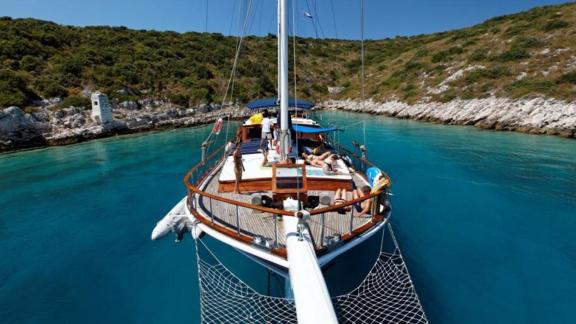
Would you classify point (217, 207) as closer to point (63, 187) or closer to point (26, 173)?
point (63, 187)

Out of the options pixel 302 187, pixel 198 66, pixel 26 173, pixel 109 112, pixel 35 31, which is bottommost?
pixel 26 173

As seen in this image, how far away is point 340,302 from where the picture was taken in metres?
5.58

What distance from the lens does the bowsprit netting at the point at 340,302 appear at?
544 centimetres

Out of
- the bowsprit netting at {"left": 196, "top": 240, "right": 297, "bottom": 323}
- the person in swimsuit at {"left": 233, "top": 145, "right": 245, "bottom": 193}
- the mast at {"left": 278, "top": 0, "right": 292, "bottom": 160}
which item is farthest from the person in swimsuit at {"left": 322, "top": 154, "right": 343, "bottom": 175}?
the bowsprit netting at {"left": 196, "top": 240, "right": 297, "bottom": 323}

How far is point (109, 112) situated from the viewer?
30.3 m

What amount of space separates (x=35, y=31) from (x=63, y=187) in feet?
139

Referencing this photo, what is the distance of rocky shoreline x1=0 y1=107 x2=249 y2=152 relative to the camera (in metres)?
24.0

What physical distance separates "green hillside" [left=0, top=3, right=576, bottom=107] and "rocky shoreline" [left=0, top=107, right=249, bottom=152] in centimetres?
209

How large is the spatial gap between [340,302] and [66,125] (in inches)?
1301

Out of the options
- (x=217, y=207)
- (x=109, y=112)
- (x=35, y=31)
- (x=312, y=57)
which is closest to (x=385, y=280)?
(x=217, y=207)

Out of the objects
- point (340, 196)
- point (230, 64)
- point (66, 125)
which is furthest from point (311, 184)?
point (230, 64)

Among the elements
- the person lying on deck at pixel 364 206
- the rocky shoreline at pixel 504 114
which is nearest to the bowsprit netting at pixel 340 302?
the person lying on deck at pixel 364 206

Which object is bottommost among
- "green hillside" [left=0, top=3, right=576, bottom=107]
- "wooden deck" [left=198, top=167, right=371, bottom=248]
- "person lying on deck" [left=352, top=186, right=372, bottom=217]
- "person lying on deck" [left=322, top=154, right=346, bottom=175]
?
"wooden deck" [left=198, top=167, right=371, bottom=248]

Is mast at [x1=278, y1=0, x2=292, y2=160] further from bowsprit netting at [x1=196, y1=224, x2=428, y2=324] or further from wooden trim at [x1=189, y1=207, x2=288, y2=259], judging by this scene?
bowsprit netting at [x1=196, y1=224, x2=428, y2=324]
